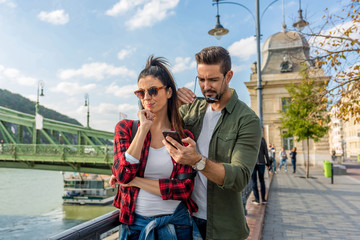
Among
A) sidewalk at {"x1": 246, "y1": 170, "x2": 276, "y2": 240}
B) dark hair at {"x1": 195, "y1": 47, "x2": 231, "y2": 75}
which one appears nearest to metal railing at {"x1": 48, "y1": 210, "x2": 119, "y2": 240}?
dark hair at {"x1": 195, "y1": 47, "x2": 231, "y2": 75}

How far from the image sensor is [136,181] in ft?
4.65

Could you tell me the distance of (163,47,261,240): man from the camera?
1.54 m

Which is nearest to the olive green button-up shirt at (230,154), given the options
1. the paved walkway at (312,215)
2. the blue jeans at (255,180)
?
the paved walkway at (312,215)

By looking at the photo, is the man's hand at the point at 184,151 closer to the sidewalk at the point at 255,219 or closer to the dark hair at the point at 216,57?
the dark hair at the point at 216,57

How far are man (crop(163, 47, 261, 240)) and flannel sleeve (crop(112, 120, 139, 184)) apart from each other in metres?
0.37

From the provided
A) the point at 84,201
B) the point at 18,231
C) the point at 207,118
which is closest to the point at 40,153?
the point at 18,231

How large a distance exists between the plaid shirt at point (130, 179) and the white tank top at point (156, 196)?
2cm

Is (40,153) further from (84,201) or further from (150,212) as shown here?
(150,212)

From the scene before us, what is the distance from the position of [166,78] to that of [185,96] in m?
0.15

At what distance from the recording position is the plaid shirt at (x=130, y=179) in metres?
1.37

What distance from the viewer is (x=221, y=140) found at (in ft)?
5.30

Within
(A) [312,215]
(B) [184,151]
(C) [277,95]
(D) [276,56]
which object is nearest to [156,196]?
(B) [184,151]

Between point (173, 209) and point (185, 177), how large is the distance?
184 millimetres

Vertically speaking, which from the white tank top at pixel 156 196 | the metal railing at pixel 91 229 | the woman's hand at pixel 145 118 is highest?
the woman's hand at pixel 145 118
